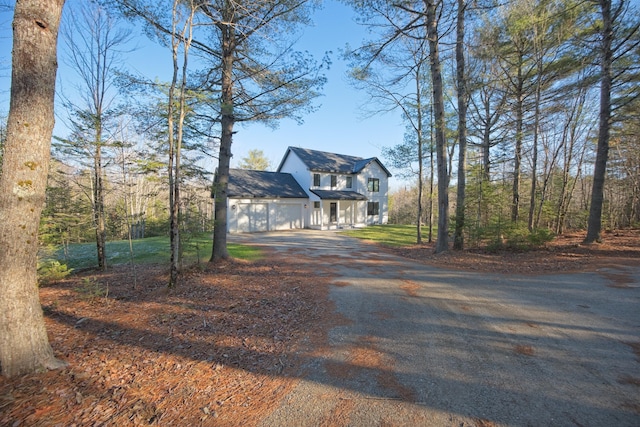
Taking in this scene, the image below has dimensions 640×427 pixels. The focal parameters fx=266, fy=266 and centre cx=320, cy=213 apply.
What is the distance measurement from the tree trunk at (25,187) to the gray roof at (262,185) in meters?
15.9

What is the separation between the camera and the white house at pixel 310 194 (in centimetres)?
1981

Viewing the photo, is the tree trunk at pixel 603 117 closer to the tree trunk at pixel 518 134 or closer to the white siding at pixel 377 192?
the tree trunk at pixel 518 134

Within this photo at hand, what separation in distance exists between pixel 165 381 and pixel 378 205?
24686 mm

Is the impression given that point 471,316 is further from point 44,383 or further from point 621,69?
point 621,69

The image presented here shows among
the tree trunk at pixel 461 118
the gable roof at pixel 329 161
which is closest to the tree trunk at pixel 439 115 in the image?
the tree trunk at pixel 461 118

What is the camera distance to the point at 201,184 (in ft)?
22.4

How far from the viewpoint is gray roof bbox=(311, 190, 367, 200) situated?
21.6 metres

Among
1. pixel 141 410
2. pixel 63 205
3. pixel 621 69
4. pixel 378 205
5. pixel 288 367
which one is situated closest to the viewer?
pixel 141 410

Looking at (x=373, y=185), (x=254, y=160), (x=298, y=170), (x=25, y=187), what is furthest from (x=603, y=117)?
(x=254, y=160)

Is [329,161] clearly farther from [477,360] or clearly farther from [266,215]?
[477,360]

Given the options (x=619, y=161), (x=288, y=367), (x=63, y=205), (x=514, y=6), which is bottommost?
(x=288, y=367)

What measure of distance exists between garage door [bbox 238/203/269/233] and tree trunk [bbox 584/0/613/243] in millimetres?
17656

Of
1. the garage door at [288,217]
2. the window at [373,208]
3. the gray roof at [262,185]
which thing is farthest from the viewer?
the window at [373,208]

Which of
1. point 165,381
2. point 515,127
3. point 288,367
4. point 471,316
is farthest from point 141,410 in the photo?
point 515,127
